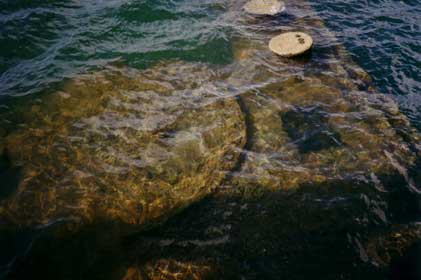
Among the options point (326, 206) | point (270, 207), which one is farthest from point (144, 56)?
point (326, 206)

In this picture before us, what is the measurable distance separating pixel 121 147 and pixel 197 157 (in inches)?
50.5

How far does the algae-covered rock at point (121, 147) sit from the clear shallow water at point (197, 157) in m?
0.02

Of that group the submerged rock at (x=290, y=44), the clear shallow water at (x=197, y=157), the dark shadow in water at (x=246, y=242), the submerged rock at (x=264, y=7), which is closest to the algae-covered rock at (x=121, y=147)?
the clear shallow water at (x=197, y=157)

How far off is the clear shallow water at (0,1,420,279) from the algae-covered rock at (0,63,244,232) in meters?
0.02

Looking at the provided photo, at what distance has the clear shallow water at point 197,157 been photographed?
13.1 ft

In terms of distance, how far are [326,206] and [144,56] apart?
16.2ft

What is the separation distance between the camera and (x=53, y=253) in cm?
397

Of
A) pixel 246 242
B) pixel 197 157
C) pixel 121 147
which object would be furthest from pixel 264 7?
pixel 246 242

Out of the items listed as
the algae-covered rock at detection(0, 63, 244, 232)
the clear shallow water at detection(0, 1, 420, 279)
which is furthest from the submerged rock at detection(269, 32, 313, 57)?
the algae-covered rock at detection(0, 63, 244, 232)

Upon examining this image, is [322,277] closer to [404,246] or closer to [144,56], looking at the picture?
[404,246]

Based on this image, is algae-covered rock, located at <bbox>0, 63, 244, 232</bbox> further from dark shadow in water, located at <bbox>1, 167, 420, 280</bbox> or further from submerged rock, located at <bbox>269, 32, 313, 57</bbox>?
submerged rock, located at <bbox>269, 32, 313, 57</bbox>

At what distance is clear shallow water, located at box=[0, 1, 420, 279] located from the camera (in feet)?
13.1

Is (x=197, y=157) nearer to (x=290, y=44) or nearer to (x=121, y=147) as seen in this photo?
(x=121, y=147)

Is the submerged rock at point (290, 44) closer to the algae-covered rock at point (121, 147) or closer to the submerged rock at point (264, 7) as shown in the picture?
the submerged rock at point (264, 7)
